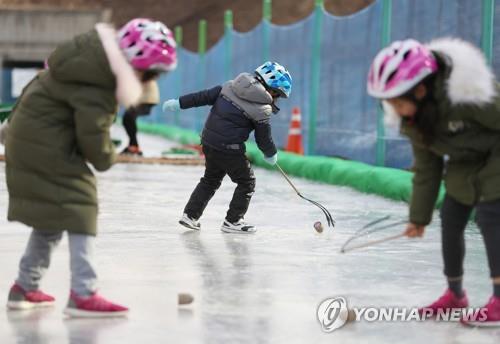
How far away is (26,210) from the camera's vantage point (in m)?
4.87

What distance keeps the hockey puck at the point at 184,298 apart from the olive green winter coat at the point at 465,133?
1.23m

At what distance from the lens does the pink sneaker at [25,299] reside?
5.07m

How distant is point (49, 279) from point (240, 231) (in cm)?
251

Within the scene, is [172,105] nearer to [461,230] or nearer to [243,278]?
[243,278]

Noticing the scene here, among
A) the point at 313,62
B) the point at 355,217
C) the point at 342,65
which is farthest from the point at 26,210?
the point at 313,62

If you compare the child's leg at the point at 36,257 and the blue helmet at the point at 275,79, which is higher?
the blue helmet at the point at 275,79

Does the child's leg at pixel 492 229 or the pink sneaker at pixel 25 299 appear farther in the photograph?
the pink sneaker at pixel 25 299

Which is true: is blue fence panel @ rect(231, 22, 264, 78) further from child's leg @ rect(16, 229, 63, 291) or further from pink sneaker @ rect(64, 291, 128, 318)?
pink sneaker @ rect(64, 291, 128, 318)

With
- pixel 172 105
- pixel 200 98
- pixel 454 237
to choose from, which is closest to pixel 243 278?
pixel 454 237

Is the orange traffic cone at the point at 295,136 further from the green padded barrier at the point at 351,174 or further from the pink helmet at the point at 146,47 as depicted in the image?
the pink helmet at the point at 146,47

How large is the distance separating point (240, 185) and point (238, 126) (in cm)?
46

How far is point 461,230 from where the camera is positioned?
4.95m

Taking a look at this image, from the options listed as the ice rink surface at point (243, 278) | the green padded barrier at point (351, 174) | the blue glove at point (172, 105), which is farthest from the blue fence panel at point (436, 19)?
the blue glove at point (172, 105)

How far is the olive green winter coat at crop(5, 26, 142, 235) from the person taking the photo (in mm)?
4746
